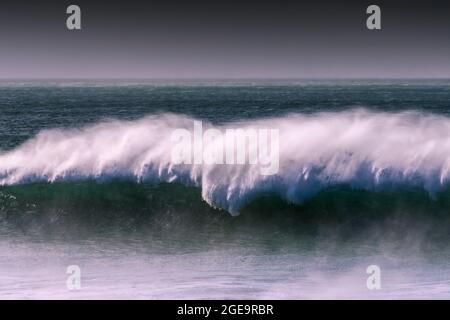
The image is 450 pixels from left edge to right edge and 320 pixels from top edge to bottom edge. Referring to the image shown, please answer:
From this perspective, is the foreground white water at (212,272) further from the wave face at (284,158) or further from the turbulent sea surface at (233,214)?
the wave face at (284,158)

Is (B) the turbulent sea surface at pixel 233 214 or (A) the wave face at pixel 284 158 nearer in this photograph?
(B) the turbulent sea surface at pixel 233 214

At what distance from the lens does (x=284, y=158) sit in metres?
16.2

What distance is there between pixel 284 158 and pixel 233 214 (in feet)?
5.90

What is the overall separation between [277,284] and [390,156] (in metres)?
5.18

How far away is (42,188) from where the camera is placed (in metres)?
16.6

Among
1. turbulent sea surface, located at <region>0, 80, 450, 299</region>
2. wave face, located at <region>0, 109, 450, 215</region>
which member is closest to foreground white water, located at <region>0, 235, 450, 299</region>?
turbulent sea surface, located at <region>0, 80, 450, 299</region>

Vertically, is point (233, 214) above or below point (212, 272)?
above

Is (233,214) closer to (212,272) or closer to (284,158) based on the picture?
(284,158)

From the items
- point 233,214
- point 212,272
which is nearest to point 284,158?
point 233,214

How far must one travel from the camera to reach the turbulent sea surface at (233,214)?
12.6 meters

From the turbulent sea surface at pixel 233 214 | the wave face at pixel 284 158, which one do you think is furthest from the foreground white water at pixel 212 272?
the wave face at pixel 284 158

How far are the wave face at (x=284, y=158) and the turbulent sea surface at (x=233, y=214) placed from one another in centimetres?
3
